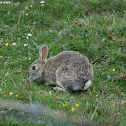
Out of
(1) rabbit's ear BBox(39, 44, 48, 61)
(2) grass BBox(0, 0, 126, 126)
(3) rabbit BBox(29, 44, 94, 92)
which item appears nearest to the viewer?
(2) grass BBox(0, 0, 126, 126)

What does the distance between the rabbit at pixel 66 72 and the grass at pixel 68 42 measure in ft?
0.64

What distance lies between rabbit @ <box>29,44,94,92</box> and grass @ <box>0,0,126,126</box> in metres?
0.20

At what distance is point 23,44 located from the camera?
7.48m

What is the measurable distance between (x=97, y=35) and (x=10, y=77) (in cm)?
275

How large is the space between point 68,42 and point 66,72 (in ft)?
5.69

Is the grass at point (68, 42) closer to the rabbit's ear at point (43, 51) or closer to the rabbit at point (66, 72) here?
the rabbit at point (66, 72)

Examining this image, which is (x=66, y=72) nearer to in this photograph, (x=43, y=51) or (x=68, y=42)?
(x=43, y=51)

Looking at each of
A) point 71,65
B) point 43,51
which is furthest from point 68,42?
point 71,65

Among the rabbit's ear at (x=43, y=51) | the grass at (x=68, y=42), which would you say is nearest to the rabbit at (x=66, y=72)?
the rabbit's ear at (x=43, y=51)

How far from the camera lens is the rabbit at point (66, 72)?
5820mm

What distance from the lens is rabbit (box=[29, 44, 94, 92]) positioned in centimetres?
582

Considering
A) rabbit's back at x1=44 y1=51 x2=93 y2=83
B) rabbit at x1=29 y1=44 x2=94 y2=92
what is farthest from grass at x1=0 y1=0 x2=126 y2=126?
rabbit's back at x1=44 y1=51 x2=93 y2=83

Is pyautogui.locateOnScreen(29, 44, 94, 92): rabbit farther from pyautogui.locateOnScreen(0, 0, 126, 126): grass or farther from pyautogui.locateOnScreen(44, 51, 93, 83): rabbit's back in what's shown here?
pyautogui.locateOnScreen(0, 0, 126, 126): grass

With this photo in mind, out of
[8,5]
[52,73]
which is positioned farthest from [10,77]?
[8,5]
